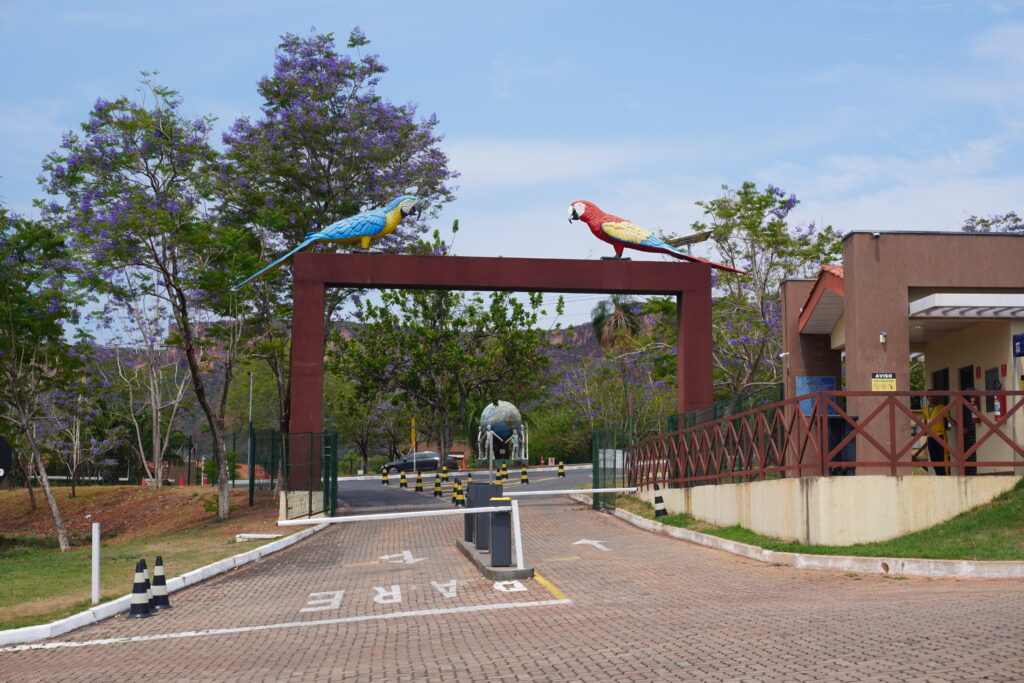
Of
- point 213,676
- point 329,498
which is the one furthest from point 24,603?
point 329,498

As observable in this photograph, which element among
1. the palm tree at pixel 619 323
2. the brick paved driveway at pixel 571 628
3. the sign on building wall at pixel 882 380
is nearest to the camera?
the brick paved driveway at pixel 571 628

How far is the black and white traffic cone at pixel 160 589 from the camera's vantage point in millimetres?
12547

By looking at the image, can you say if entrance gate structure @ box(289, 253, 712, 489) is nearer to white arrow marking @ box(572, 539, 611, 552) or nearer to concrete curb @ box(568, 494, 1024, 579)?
white arrow marking @ box(572, 539, 611, 552)

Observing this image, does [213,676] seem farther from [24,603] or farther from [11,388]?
[11,388]

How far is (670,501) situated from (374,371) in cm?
2409

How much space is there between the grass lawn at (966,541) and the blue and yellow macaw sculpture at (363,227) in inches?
630

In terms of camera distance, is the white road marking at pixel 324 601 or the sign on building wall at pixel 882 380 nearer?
the white road marking at pixel 324 601

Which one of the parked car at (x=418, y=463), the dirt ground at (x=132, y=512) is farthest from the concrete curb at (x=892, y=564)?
the parked car at (x=418, y=463)

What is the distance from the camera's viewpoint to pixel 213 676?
331 inches

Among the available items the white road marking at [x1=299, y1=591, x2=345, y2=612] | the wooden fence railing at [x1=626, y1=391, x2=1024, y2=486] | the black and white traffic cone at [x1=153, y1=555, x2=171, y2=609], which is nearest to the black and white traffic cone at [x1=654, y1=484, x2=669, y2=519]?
the wooden fence railing at [x1=626, y1=391, x2=1024, y2=486]

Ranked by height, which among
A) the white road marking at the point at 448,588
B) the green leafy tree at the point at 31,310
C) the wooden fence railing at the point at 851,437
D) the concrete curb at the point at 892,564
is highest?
the green leafy tree at the point at 31,310

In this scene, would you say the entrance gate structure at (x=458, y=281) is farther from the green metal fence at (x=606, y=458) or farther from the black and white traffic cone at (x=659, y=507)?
the black and white traffic cone at (x=659, y=507)

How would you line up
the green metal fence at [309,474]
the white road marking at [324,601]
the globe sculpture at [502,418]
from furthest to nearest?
the globe sculpture at [502,418] < the green metal fence at [309,474] < the white road marking at [324,601]

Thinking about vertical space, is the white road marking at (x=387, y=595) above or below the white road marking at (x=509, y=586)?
below
